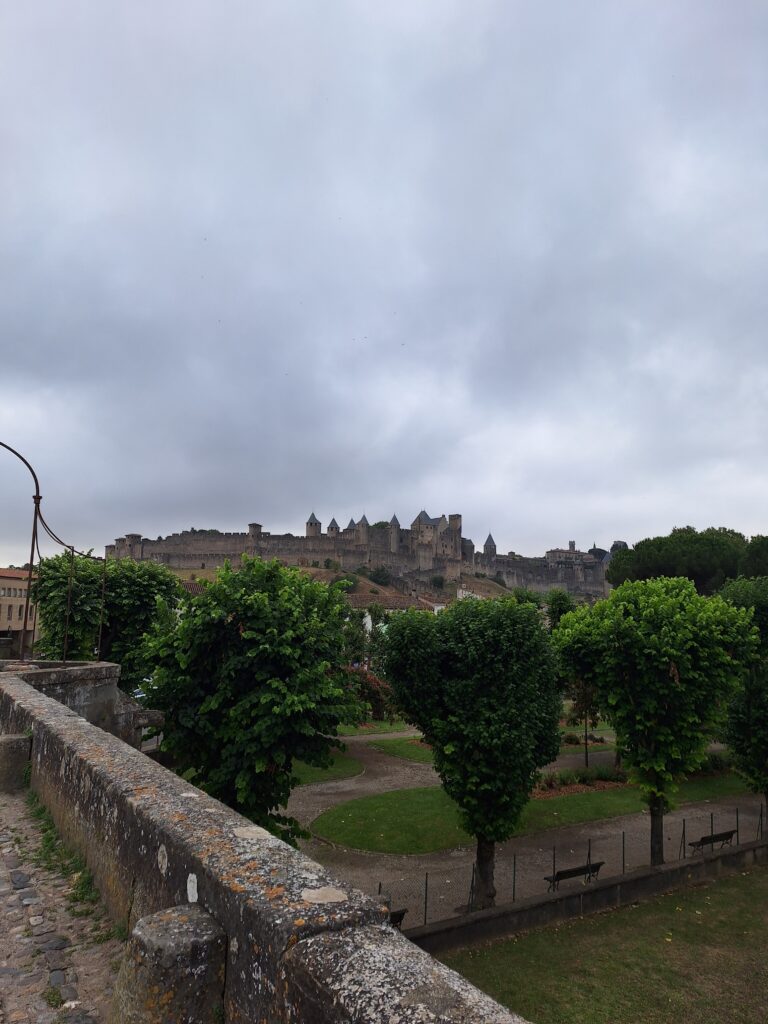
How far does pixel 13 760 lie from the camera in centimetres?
825

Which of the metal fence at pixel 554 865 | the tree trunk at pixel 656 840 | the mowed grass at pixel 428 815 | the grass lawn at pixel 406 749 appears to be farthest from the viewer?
the grass lawn at pixel 406 749

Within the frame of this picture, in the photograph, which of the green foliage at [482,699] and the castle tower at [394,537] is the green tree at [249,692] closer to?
the green foliage at [482,699]

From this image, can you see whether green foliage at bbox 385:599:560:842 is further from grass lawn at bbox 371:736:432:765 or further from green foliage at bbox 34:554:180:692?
grass lawn at bbox 371:736:432:765

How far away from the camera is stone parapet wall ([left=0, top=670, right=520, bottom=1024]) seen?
2.68 metres

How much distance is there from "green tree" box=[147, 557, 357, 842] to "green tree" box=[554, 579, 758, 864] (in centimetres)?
946

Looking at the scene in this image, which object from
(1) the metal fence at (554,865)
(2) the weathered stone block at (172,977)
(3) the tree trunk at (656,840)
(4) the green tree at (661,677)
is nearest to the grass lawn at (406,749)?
(1) the metal fence at (554,865)

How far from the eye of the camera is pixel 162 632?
47.7 ft

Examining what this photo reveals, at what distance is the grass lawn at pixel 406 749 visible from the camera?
3184 cm

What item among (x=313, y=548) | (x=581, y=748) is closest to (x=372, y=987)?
(x=581, y=748)

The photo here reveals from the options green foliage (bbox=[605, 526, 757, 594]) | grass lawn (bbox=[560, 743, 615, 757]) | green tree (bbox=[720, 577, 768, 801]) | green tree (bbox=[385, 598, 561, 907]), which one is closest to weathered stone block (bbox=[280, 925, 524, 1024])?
green tree (bbox=[385, 598, 561, 907])

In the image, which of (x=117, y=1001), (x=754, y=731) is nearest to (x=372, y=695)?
(x=754, y=731)

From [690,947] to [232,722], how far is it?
1171cm

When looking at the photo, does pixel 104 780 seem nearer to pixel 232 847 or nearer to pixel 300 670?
pixel 232 847

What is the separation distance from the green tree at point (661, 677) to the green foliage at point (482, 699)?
9.66 feet
